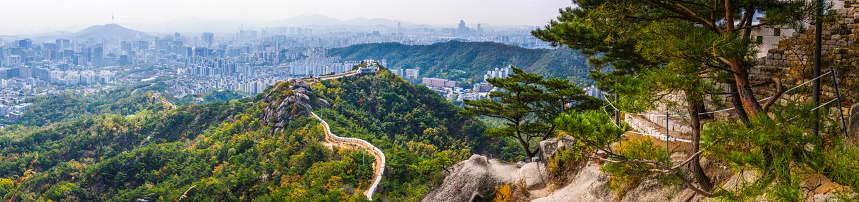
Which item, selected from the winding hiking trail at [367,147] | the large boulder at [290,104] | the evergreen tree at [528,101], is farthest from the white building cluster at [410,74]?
the evergreen tree at [528,101]

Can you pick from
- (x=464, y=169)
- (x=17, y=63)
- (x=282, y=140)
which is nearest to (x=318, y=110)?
(x=282, y=140)

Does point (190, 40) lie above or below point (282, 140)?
above

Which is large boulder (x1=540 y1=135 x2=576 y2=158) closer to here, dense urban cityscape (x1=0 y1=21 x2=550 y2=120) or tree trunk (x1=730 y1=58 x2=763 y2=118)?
tree trunk (x1=730 y1=58 x2=763 y2=118)

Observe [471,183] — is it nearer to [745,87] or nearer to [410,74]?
[745,87]

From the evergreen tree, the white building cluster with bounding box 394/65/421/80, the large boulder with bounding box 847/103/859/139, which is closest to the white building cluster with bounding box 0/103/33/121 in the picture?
the white building cluster with bounding box 394/65/421/80

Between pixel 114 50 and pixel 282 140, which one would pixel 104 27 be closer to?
pixel 114 50

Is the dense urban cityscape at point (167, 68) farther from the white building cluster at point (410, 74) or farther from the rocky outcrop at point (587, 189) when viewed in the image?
the rocky outcrop at point (587, 189)
